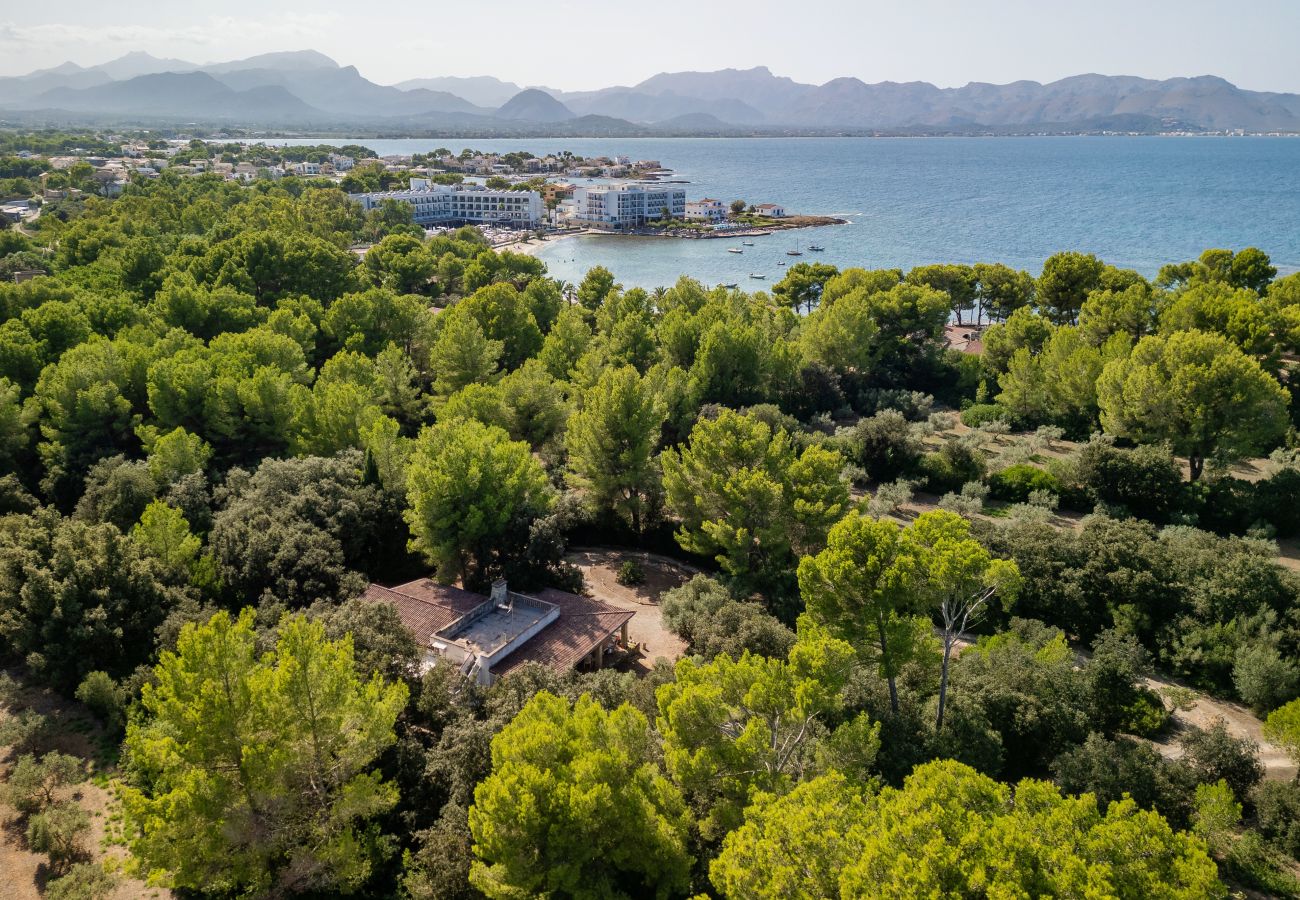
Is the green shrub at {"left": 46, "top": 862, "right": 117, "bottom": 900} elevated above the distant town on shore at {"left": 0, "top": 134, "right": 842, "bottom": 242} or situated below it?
below

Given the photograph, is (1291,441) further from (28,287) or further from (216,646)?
(28,287)

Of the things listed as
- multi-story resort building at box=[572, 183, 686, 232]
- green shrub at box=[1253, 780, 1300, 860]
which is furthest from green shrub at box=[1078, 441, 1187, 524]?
multi-story resort building at box=[572, 183, 686, 232]

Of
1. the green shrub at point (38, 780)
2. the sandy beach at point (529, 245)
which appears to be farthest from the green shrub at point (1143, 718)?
the sandy beach at point (529, 245)

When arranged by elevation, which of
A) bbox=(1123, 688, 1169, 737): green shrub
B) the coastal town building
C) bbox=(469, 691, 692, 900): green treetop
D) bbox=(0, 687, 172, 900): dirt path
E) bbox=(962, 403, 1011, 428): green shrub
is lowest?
bbox=(0, 687, 172, 900): dirt path

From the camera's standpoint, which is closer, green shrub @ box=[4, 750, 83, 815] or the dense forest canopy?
the dense forest canopy

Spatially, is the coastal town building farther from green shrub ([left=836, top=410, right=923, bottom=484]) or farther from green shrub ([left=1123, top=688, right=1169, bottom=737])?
green shrub ([left=836, top=410, right=923, bottom=484])

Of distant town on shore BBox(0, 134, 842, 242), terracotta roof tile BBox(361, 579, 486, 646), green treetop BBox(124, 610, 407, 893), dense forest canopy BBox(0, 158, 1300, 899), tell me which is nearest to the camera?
dense forest canopy BBox(0, 158, 1300, 899)

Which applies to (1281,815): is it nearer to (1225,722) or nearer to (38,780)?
(1225,722)
